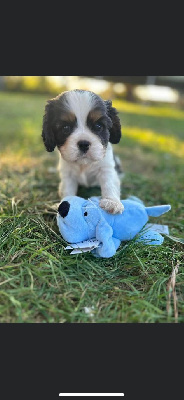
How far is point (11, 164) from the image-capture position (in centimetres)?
574

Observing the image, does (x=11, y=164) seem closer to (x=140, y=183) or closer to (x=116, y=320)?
(x=140, y=183)

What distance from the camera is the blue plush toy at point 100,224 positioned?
298 centimetres

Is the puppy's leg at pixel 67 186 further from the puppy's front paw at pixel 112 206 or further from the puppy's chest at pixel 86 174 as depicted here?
the puppy's front paw at pixel 112 206

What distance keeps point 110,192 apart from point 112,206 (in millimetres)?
406

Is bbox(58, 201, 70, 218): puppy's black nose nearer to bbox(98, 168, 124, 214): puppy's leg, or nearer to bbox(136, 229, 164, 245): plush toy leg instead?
bbox(98, 168, 124, 214): puppy's leg

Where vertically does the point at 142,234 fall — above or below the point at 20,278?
above

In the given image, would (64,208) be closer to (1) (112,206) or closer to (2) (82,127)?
(1) (112,206)

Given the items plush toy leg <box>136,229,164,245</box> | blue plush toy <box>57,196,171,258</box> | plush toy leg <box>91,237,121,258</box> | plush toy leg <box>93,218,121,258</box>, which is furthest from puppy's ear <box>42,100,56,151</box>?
plush toy leg <box>136,229,164,245</box>

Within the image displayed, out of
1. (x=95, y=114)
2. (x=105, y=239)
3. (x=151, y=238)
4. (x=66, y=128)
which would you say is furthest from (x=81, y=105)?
(x=151, y=238)

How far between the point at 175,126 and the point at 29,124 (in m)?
5.57

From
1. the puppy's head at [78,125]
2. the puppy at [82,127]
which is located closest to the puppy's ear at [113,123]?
the puppy at [82,127]

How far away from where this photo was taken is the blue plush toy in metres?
2.98

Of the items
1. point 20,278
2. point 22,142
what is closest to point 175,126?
point 22,142

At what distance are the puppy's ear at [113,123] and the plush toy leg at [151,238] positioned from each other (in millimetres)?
1078
